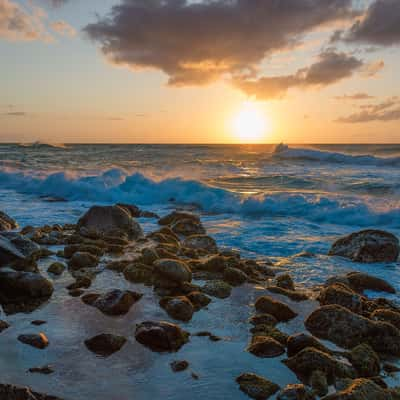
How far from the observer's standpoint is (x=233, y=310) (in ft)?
15.0

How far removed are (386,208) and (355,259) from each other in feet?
17.3

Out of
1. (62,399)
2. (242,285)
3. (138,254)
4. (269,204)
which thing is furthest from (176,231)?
(62,399)

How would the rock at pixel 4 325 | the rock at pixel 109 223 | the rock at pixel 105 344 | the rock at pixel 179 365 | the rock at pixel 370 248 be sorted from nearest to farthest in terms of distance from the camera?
the rock at pixel 179 365
the rock at pixel 105 344
the rock at pixel 4 325
the rock at pixel 370 248
the rock at pixel 109 223

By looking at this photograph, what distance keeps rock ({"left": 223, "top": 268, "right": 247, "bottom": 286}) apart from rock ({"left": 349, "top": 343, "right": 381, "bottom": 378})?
2.14 m

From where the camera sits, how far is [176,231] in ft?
30.3

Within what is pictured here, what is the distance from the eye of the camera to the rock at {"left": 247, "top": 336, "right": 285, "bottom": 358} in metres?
3.53

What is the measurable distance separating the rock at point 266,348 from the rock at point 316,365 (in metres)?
0.20

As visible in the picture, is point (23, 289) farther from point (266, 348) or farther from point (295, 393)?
point (295, 393)

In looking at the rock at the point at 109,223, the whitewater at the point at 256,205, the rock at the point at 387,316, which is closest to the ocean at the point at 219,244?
the whitewater at the point at 256,205

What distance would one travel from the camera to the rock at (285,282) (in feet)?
17.8

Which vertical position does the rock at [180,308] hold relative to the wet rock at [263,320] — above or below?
above

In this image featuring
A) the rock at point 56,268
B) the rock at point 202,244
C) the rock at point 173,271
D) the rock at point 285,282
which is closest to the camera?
the rock at point 173,271

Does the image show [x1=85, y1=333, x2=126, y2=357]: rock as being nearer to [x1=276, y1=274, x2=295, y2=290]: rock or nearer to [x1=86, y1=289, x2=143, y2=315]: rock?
[x1=86, y1=289, x2=143, y2=315]: rock

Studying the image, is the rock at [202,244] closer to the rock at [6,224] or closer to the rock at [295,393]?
the rock at [6,224]
